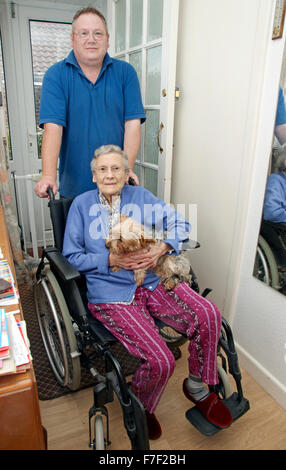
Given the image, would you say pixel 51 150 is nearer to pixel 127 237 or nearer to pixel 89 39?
pixel 89 39

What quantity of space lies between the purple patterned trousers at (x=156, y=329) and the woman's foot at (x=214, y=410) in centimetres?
9

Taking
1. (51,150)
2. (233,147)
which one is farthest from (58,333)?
(233,147)

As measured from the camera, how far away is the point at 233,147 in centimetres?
179

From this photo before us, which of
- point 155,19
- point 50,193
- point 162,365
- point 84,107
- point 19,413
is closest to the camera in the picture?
point 19,413

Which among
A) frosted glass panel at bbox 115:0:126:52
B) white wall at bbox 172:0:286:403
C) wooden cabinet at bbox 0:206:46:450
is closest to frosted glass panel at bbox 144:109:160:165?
white wall at bbox 172:0:286:403

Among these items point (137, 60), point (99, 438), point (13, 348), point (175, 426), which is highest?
point (137, 60)

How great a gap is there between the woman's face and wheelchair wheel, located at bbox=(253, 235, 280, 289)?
773 mm

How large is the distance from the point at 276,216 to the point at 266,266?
259 millimetres

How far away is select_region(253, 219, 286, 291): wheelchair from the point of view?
62.7 inches

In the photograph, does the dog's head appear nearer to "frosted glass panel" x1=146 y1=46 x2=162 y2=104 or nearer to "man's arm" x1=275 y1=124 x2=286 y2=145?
"man's arm" x1=275 y1=124 x2=286 y2=145

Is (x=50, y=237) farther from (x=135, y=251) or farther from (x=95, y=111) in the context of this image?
(x=135, y=251)

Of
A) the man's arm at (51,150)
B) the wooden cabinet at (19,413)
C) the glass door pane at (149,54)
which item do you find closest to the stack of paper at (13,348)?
the wooden cabinet at (19,413)

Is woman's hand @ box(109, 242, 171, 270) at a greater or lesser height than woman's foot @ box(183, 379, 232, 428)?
greater

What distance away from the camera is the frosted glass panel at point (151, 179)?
2423 millimetres
